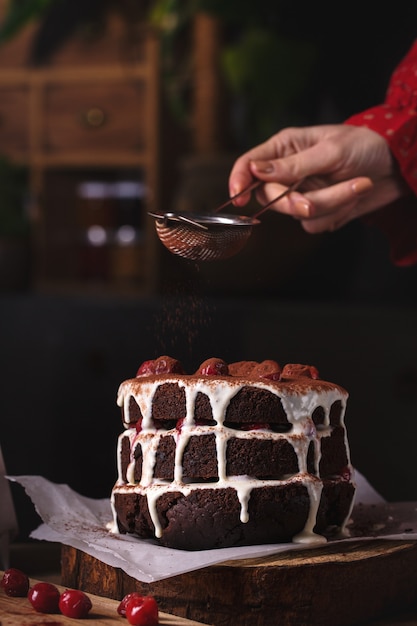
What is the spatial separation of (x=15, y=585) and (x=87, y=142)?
2.15m

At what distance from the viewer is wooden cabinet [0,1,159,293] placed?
9.82 ft

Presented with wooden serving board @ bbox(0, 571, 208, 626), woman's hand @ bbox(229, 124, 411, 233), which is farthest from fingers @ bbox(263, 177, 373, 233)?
wooden serving board @ bbox(0, 571, 208, 626)

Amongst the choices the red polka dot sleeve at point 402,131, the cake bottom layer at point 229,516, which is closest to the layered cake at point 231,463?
the cake bottom layer at point 229,516

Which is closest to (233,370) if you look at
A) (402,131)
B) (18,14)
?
(402,131)

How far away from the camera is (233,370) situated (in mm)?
1331

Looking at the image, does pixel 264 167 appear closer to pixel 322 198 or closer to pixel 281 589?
pixel 322 198

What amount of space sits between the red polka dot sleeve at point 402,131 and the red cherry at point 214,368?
541 millimetres

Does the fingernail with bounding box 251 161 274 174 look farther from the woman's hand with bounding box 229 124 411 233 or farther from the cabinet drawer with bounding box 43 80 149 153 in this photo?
the cabinet drawer with bounding box 43 80 149 153

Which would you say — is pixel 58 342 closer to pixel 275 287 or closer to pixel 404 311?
pixel 275 287

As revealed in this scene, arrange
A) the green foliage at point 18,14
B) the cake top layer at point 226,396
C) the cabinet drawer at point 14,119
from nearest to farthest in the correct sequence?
1. the cake top layer at point 226,396
2. the green foliage at point 18,14
3. the cabinet drawer at point 14,119

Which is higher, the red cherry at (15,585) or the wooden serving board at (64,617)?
the red cherry at (15,585)

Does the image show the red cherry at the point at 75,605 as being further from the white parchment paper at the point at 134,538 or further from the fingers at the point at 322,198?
the fingers at the point at 322,198

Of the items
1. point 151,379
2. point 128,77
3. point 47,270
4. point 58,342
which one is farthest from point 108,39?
point 151,379

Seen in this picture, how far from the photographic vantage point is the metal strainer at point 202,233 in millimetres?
1258
